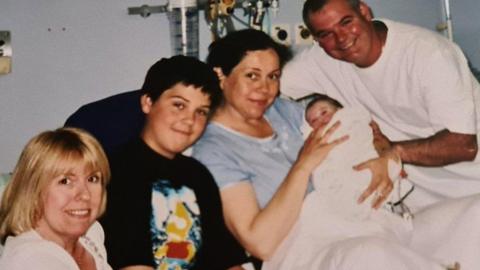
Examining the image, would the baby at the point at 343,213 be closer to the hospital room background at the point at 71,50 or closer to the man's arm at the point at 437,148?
the man's arm at the point at 437,148

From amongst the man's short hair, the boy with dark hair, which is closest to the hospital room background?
the man's short hair

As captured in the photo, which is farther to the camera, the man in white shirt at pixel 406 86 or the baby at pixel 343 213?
the man in white shirt at pixel 406 86

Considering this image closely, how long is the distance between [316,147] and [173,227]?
46 cm

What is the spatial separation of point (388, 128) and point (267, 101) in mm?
460

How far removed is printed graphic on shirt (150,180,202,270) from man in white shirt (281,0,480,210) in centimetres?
63

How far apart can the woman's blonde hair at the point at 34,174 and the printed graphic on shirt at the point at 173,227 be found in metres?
0.19

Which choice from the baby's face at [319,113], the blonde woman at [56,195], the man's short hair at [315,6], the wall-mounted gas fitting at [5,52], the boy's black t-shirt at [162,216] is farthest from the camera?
the wall-mounted gas fitting at [5,52]

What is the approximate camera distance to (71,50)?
87.7 inches

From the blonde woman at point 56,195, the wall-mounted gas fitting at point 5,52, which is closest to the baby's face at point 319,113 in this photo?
the blonde woman at point 56,195

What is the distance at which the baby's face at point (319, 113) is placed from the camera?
162cm

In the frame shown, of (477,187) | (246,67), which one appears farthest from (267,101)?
(477,187)

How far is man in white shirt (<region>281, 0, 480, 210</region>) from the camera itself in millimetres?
1658

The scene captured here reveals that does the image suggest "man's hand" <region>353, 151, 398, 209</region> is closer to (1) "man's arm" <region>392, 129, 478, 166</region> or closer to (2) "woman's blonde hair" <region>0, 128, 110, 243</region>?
(1) "man's arm" <region>392, 129, 478, 166</region>

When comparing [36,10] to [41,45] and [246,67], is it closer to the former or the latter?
[41,45]
